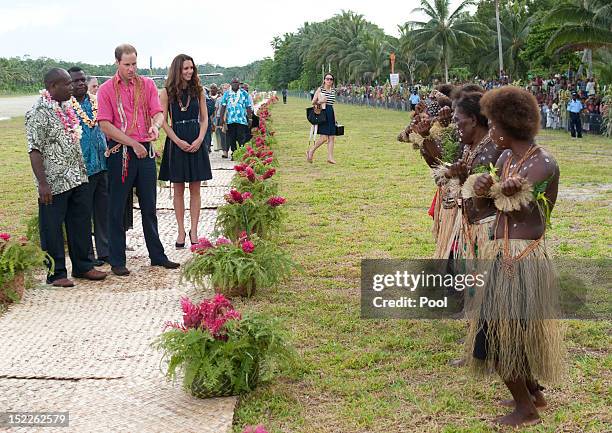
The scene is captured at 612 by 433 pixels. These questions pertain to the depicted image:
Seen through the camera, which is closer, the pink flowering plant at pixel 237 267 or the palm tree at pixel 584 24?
the pink flowering plant at pixel 237 267

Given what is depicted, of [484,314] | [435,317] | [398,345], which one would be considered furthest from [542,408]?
[435,317]

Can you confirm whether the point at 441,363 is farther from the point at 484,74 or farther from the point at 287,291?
the point at 484,74

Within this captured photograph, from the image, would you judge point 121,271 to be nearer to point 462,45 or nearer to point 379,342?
point 379,342

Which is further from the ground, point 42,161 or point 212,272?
point 42,161

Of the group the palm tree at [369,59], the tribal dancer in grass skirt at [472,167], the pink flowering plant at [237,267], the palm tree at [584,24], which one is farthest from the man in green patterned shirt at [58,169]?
the palm tree at [369,59]

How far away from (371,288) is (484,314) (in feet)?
9.60

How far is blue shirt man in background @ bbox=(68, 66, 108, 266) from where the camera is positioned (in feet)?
25.4

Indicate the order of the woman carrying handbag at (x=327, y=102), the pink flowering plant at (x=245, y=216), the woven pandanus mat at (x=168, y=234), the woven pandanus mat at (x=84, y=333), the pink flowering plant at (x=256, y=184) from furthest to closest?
the woman carrying handbag at (x=327, y=102) → the pink flowering plant at (x=256, y=184) → the woven pandanus mat at (x=168, y=234) → the pink flowering plant at (x=245, y=216) → the woven pandanus mat at (x=84, y=333)

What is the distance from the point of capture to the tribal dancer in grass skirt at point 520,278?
418 cm

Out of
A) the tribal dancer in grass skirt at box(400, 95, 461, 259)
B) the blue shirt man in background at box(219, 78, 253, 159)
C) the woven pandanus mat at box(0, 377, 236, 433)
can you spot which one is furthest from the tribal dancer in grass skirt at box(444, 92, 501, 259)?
the blue shirt man in background at box(219, 78, 253, 159)

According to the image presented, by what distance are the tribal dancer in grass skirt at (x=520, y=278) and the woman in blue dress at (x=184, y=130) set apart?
14.2 feet

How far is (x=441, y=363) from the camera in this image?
17.2 feet

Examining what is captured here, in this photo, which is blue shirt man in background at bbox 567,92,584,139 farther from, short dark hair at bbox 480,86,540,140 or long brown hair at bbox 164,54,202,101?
short dark hair at bbox 480,86,540,140

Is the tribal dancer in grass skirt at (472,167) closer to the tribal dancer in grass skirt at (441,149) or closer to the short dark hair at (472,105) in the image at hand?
the short dark hair at (472,105)
